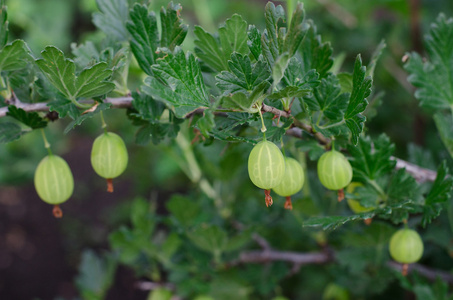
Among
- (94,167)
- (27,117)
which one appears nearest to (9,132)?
(27,117)

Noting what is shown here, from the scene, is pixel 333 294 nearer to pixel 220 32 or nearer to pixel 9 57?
pixel 220 32

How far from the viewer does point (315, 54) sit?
0.81 metres

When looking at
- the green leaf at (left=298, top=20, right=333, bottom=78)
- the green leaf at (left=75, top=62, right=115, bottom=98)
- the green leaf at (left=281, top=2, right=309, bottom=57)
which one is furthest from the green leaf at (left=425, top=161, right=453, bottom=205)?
the green leaf at (left=75, top=62, right=115, bottom=98)

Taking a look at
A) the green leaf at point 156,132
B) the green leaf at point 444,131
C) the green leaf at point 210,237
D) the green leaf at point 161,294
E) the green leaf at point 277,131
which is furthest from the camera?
the green leaf at point 161,294

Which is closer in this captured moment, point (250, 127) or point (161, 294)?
point (250, 127)

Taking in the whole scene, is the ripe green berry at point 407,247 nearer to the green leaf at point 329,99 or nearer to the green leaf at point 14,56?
the green leaf at point 329,99

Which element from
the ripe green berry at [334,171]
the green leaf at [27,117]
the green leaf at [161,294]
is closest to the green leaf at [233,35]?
the ripe green berry at [334,171]

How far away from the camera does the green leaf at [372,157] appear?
86 centimetres

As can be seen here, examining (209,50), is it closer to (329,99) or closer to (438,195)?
(329,99)

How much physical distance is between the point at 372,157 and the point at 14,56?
0.67m

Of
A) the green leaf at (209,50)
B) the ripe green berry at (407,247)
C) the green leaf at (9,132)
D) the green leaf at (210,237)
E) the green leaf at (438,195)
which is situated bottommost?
the ripe green berry at (407,247)

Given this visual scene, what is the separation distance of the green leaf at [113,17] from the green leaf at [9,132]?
26cm

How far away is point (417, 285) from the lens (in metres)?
1.04

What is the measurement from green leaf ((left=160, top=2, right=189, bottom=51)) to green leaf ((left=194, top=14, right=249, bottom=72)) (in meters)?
0.03
